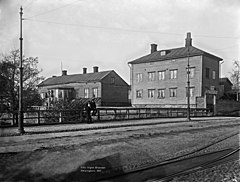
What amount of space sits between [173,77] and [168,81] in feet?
3.39

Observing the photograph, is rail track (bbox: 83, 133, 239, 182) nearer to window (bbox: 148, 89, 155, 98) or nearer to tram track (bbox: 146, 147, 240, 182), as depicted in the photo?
tram track (bbox: 146, 147, 240, 182)

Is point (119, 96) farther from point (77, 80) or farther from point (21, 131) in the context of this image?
point (21, 131)

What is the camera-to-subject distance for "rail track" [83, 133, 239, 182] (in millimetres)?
5648

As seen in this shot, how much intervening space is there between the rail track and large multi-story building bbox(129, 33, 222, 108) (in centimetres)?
2844

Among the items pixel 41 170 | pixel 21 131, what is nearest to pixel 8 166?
pixel 41 170

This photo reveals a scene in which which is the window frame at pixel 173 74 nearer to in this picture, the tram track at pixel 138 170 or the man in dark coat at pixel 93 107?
the man in dark coat at pixel 93 107

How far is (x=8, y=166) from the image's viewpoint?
20.0 feet

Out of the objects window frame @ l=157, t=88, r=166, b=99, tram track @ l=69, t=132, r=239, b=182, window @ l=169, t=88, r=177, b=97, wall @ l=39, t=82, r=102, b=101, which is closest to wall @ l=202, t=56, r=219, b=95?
window @ l=169, t=88, r=177, b=97

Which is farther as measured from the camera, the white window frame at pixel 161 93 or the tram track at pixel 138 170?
the white window frame at pixel 161 93

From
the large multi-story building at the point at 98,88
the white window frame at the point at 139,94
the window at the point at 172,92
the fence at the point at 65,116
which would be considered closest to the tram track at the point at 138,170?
the fence at the point at 65,116

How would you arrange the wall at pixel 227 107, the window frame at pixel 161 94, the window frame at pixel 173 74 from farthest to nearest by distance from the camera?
the window frame at pixel 161 94
the window frame at pixel 173 74
the wall at pixel 227 107

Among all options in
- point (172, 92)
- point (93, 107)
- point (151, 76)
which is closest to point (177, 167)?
point (93, 107)

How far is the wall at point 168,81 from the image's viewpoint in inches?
1583

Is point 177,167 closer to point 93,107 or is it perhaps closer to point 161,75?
point 93,107
